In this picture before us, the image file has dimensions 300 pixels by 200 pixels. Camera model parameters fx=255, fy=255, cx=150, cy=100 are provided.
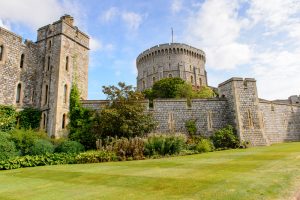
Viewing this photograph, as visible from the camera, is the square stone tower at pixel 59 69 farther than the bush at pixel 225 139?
Yes

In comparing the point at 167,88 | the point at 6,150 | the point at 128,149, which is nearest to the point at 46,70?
the point at 6,150

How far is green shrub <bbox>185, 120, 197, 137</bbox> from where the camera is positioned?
2214 centimetres

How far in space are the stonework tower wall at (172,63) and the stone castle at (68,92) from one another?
30777 mm

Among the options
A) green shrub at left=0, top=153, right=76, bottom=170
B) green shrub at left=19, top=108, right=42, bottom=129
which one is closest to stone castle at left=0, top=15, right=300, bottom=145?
green shrub at left=19, top=108, right=42, bottom=129

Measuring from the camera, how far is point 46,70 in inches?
898

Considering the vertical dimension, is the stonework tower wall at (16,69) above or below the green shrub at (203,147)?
above

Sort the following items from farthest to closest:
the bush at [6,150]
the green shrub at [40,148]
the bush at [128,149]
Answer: the green shrub at [40,148]
the bush at [128,149]
the bush at [6,150]

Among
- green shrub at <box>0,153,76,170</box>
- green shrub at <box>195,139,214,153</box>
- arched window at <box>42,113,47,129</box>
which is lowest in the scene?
green shrub at <box>0,153,76,170</box>

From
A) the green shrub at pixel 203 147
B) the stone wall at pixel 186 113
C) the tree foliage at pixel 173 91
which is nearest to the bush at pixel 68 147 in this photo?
the stone wall at pixel 186 113

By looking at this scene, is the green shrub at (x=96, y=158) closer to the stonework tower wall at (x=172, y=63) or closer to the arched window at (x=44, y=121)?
the arched window at (x=44, y=121)

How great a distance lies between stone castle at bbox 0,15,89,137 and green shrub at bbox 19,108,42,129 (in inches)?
18.5

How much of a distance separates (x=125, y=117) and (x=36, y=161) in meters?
7.39

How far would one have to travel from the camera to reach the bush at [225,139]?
66.4 ft

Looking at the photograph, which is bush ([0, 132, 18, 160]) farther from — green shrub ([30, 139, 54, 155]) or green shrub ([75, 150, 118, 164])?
green shrub ([75, 150, 118, 164])
